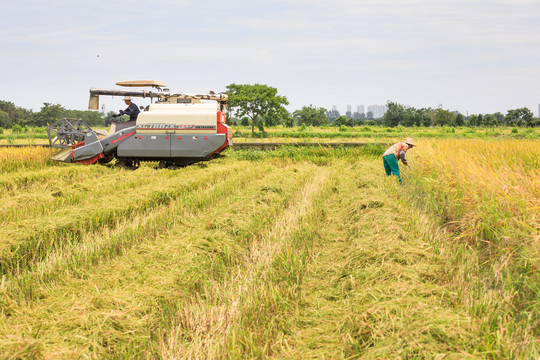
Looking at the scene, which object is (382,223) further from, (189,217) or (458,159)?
(458,159)

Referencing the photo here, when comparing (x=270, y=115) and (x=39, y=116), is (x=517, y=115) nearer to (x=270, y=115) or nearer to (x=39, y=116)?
(x=270, y=115)

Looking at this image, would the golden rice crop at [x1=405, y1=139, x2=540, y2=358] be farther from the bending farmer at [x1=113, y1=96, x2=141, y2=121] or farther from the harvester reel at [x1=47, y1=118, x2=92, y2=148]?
the harvester reel at [x1=47, y1=118, x2=92, y2=148]

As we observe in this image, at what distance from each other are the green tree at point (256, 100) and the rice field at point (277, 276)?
1888 inches

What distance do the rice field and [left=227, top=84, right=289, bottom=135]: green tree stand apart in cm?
4795

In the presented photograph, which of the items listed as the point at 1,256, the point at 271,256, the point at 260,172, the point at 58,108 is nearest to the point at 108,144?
the point at 260,172

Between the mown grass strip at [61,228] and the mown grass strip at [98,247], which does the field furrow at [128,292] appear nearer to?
the mown grass strip at [98,247]

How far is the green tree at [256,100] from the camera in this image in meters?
53.7

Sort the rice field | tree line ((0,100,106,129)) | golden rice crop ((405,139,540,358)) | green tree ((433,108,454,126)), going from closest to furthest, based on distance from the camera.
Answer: the rice field < golden rice crop ((405,139,540,358)) < tree line ((0,100,106,129)) < green tree ((433,108,454,126))

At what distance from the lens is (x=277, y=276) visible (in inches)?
147

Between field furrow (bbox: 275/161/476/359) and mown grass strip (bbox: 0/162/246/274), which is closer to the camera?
field furrow (bbox: 275/161/476/359)

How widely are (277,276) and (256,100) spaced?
52.5 metres

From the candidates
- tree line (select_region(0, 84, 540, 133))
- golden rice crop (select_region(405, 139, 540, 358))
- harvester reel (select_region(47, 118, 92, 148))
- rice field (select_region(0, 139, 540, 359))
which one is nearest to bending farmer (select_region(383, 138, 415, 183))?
golden rice crop (select_region(405, 139, 540, 358))

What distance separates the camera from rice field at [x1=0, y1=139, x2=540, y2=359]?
2.60 m

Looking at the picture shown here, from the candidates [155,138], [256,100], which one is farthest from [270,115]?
[155,138]
